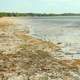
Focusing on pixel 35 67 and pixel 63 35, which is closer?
pixel 35 67

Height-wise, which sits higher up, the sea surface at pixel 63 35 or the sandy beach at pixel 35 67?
the sandy beach at pixel 35 67

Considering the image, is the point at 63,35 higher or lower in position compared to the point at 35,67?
lower

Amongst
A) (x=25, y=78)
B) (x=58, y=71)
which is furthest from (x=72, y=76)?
(x=25, y=78)

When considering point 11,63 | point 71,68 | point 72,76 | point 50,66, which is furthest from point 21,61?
point 72,76

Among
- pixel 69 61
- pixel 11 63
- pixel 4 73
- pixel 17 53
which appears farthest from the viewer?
pixel 17 53

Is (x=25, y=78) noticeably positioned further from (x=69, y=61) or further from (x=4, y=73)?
(x=69, y=61)

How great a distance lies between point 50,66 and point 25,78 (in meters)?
2.84

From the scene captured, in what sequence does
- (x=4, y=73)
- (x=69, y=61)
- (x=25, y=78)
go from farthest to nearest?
(x=69, y=61)
(x=4, y=73)
(x=25, y=78)

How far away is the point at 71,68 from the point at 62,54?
5056 millimetres

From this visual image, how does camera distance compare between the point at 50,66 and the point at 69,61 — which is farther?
the point at 69,61

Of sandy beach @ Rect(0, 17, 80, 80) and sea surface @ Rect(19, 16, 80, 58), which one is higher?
sandy beach @ Rect(0, 17, 80, 80)

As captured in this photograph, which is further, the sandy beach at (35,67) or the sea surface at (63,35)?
the sea surface at (63,35)

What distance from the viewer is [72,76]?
46.1ft

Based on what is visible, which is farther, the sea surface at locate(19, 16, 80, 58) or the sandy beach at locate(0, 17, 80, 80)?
the sea surface at locate(19, 16, 80, 58)
